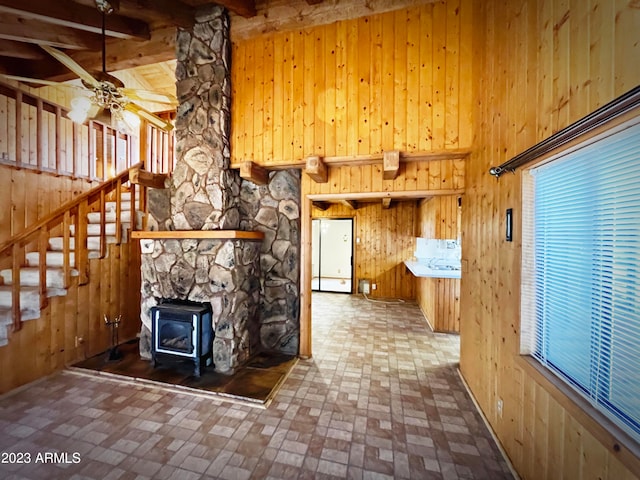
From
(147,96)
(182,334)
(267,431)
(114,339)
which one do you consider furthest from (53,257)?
(267,431)

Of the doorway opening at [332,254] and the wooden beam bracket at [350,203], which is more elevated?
the wooden beam bracket at [350,203]

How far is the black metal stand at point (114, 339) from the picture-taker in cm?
311

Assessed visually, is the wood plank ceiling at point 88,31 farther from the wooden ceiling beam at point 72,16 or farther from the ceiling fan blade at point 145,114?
the ceiling fan blade at point 145,114

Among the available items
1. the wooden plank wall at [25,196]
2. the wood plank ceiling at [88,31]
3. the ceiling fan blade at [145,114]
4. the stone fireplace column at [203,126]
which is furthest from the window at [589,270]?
the wooden plank wall at [25,196]

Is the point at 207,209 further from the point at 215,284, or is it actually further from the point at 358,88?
the point at 358,88

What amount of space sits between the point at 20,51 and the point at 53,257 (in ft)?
8.69

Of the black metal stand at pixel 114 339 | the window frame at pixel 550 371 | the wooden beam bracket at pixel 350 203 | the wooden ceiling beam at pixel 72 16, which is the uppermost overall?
the wooden ceiling beam at pixel 72 16

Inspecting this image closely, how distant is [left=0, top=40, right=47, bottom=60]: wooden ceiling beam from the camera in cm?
320

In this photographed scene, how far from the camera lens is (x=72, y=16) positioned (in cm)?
270

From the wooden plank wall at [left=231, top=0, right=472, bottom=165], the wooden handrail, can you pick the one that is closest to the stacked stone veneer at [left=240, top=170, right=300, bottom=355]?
the wooden plank wall at [left=231, top=0, right=472, bottom=165]

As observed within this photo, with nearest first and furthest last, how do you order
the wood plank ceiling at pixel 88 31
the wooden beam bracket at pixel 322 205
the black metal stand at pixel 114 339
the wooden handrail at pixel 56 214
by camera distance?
the wooden handrail at pixel 56 214, the wood plank ceiling at pixel 88 31, the black metal stand at pixel 114 339, the wooden beam bracket at pixel 322 205

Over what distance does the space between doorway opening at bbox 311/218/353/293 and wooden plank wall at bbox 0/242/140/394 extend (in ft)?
14.5

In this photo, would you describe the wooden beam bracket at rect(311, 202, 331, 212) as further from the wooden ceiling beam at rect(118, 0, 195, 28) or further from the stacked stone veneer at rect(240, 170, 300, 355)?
the wooden ceiling beam at rect(118, 0, 195, 28)

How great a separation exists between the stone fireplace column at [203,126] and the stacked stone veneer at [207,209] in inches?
0.4
